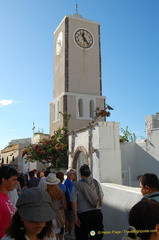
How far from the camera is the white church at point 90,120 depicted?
24.6 feet

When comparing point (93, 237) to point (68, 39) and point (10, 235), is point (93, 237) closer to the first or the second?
point (10, 235)

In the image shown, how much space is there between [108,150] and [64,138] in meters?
6.91

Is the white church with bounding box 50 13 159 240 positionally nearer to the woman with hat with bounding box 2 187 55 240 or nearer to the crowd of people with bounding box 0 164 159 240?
the crowd of people with bounding box 0 164 159 240

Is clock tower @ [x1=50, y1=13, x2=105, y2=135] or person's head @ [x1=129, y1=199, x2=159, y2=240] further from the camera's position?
clock tower @ [x1=50, y1=13, x2=105, y2=135]

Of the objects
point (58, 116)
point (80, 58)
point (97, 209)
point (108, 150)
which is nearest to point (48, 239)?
point (97, 209)

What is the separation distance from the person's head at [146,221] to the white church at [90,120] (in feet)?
13.4

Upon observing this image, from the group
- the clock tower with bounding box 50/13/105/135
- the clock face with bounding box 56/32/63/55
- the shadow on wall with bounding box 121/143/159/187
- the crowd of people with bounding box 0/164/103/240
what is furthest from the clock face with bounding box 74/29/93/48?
the crowd of people with bounding box 0/164/103/240

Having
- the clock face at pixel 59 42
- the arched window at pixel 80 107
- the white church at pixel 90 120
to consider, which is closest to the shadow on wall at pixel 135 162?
the white church at pixel 90 120

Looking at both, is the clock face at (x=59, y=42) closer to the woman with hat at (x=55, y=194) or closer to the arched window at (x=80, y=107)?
the arched window at (x=80, y=107)

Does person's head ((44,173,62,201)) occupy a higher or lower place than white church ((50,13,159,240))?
lower

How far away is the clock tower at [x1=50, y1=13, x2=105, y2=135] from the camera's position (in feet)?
61.7

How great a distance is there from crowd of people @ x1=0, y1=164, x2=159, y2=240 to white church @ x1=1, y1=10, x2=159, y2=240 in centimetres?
150

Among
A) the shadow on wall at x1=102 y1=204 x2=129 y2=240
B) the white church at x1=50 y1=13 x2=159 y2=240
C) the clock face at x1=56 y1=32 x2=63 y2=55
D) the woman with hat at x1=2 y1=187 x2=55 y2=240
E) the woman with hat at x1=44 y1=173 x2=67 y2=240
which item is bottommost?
the shadow on wall at x1=102 y1=204 x2=129 y2=240

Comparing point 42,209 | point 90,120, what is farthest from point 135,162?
point 42,209
